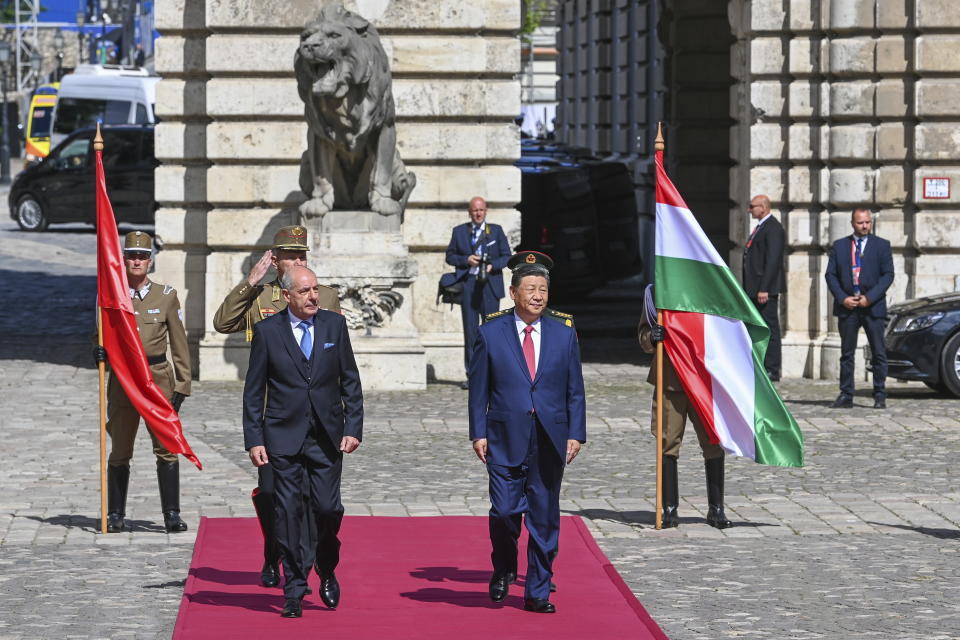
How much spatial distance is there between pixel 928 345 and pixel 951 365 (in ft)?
0.87

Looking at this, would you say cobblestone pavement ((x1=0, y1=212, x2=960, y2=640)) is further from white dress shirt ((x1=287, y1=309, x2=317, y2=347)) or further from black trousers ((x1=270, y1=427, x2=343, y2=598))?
white dress shirt ((x1=287, y1=309, x2=317, y2=347))

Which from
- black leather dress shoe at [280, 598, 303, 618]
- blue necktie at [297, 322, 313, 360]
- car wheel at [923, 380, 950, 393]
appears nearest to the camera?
black leather dress shoe at [280, 598, 303, 618]

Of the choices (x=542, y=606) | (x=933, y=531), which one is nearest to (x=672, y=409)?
(x=933, y=531)

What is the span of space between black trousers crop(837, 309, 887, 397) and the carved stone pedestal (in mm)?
3687

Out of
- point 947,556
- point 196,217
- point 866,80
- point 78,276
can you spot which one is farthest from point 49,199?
point 947,556

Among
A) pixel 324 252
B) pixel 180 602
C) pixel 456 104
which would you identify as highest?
pixel 456 104

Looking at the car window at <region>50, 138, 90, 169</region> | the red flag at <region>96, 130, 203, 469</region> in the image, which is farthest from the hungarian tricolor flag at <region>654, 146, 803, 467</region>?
the car window at <region>50, 138, 90, 169</region>

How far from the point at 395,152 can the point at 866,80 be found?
462 cm

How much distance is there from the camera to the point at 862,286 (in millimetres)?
17938

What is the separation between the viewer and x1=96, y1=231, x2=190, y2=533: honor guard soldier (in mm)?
11695

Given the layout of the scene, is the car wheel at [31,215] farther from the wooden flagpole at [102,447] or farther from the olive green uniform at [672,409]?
the olive green uniform at [672,409]

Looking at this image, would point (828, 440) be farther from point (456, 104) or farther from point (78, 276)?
point (78, 276)

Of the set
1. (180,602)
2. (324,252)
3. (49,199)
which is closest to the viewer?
(180,602)

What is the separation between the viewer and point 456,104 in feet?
64.7
